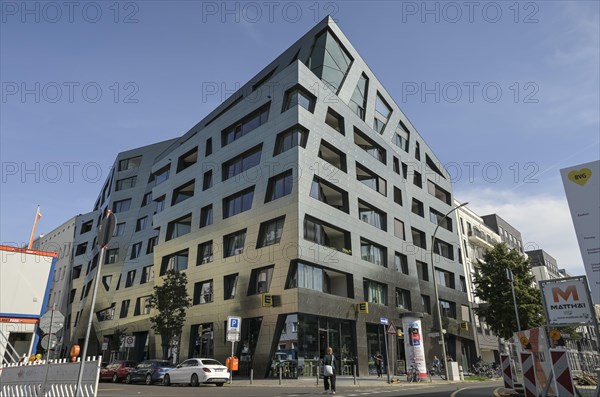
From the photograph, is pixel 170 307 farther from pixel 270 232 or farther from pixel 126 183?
pixel 126 183

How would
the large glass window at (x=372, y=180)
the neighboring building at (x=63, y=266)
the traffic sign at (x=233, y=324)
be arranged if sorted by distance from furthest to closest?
the neighboring building at (x=63, y=266) → the large glass window at (x=372, y=180) → the traffic sign at (x=233, y=324)

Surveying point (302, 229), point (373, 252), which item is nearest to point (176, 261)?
point (302, 229)

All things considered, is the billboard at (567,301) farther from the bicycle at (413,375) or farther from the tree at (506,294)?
the tree at (506,294)

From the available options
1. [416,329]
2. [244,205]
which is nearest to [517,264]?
[416,329]

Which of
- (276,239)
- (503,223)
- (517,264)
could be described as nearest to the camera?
(276,239)

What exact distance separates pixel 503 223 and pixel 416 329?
5653 centimetres

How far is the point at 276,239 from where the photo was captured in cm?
3139

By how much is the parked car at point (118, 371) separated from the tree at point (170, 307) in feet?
10.7

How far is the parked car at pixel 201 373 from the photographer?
878 inches

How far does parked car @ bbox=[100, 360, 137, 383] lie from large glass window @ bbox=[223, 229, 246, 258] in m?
10.3

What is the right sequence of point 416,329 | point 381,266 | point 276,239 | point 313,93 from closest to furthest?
1. point 416,329
2. point 276,239
3. point 313,93
4. point 381,266

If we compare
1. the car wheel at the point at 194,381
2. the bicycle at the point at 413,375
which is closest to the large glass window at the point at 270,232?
the car wheel at the point at 194,381

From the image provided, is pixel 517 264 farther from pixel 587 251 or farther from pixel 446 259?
pixel 587 251

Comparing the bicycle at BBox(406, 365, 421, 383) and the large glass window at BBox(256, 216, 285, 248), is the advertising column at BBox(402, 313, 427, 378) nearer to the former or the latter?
the bicycle at BBox(406, 365, 421, 383)
